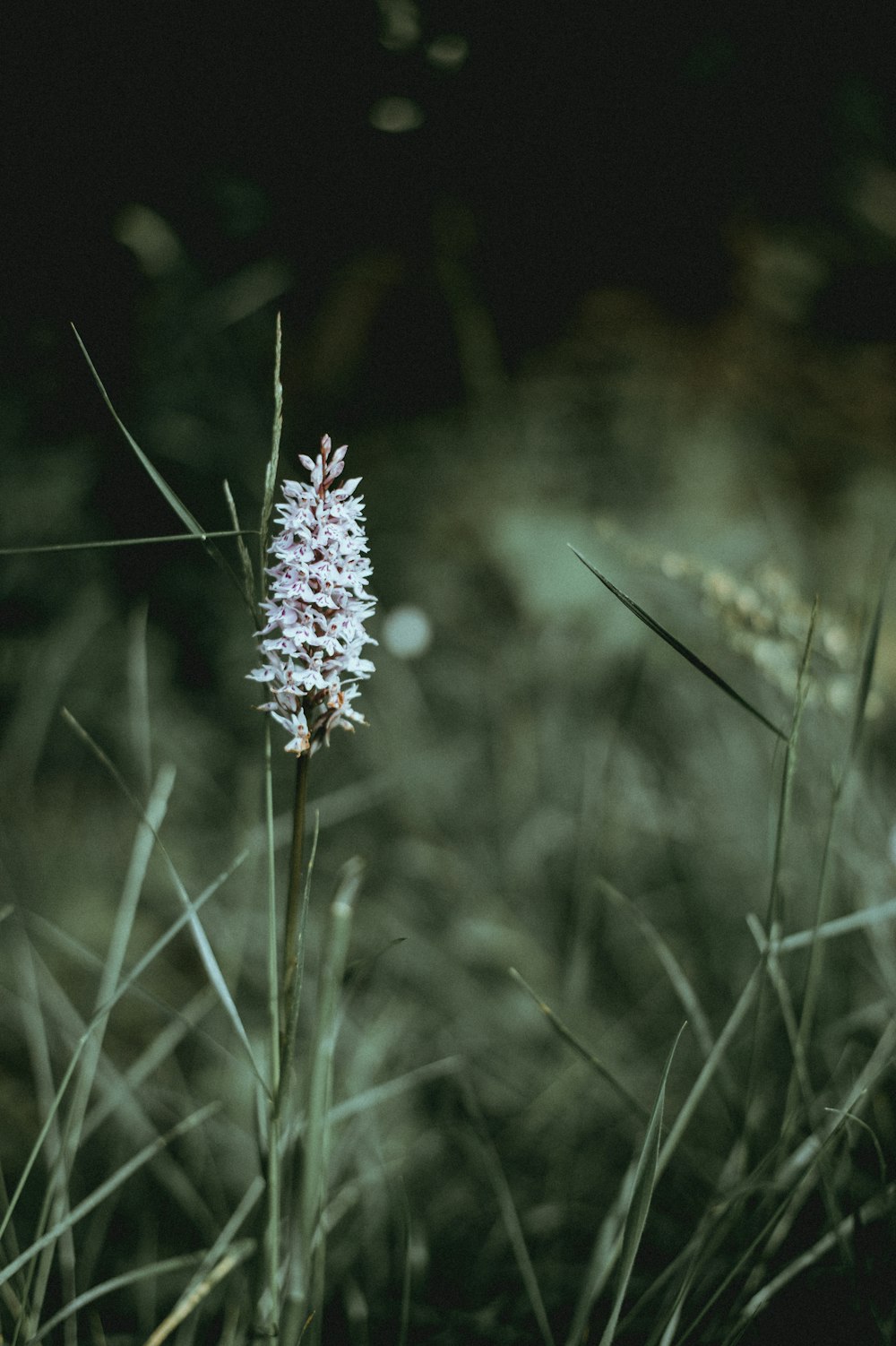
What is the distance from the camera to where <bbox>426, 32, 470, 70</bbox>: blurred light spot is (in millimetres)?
1116

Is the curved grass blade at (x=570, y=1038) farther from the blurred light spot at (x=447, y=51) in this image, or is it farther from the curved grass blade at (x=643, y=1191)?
the blurred light spot at (x=447, y=51)

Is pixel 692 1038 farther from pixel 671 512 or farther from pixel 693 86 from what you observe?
pixel 693 86

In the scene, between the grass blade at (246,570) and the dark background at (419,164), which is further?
the dark background at (419,164)

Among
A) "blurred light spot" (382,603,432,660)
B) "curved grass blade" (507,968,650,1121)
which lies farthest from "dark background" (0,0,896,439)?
"curved grass blade" (507,968,650,1121)

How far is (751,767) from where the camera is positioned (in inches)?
47.8

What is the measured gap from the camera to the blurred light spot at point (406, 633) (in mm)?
1344

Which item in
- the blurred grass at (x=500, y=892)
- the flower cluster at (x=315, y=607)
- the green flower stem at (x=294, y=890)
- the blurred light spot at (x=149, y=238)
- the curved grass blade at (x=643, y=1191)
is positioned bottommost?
the blurred grass at (x=500, y=892)

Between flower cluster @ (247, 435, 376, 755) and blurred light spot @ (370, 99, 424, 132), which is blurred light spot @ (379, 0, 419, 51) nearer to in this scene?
blurred light spot @ (370, 99, 424, 132)

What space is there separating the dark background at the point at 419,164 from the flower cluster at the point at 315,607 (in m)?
0.96

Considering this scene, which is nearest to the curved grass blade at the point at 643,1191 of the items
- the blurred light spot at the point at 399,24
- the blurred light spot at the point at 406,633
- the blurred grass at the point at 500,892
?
the blurred grass at the point at 500,892

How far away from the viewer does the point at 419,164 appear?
4.34 ft

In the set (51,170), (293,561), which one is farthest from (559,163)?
(293,561)

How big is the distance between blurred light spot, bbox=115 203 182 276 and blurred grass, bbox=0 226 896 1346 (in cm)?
29

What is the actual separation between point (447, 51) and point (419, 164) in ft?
0.68
